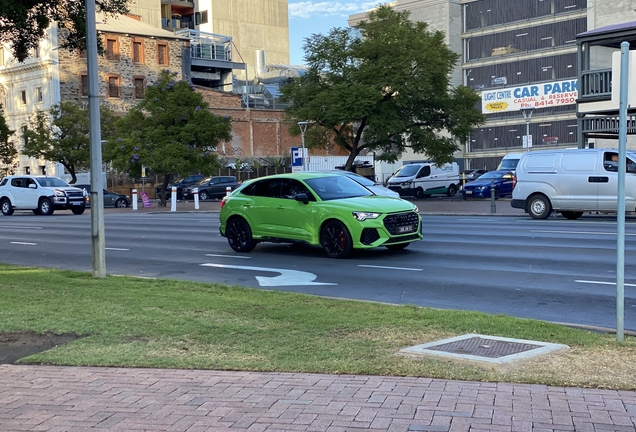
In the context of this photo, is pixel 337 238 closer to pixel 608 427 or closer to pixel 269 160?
pixel 608 427

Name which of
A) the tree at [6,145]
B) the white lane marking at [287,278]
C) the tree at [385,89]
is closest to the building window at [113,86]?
the tree at [6,145]

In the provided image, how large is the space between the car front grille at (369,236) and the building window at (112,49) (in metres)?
60.1

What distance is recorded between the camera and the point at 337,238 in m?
15.6

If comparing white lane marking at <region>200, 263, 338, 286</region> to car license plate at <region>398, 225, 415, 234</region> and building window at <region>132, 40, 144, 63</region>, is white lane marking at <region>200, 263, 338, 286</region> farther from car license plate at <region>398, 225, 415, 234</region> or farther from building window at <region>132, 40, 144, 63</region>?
building window at <region>132, 40, 144, 63</region>

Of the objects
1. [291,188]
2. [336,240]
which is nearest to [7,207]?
[291,188]

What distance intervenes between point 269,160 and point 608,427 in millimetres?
70362

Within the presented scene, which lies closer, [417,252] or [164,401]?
[164,401]

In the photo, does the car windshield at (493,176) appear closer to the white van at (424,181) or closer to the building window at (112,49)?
the white van at (424,181)

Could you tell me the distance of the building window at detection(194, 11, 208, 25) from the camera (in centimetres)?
9325

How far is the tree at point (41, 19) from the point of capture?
13730 millimetres

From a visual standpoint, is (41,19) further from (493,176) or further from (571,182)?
(493,176)

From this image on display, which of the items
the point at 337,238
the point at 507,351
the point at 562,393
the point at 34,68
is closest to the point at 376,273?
the point at 337,238

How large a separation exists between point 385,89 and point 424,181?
5.53 meters

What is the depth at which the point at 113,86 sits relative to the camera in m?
70.9
